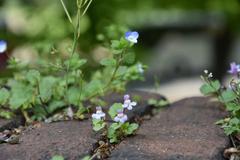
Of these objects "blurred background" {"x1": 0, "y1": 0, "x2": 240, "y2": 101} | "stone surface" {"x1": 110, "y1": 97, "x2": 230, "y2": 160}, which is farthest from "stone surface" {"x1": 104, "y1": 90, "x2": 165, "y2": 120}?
"blurred background" {"x1": 0, "y1": 0, "x2": 240, "y2": 101}

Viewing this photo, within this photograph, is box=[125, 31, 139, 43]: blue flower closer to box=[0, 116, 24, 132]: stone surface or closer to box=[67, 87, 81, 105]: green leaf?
box=[67, 87, 81, 105]: green leaf

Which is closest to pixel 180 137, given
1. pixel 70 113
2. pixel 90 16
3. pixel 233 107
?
pixel 233 107

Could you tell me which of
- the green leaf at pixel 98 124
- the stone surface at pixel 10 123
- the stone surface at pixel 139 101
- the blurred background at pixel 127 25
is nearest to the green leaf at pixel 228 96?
the stone surface at pixel 139 101

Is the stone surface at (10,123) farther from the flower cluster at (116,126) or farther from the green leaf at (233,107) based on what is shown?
the green leaf at (233,107)

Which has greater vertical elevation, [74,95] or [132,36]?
[132,36]

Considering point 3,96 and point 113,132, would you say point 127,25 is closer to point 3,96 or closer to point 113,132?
point 3,96
